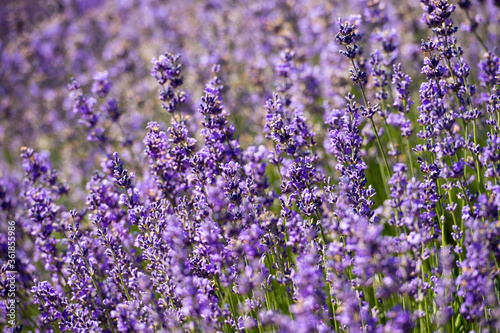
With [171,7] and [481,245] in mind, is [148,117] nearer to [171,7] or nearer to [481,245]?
[171,7]

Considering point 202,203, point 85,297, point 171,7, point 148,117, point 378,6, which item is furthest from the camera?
point 171,7

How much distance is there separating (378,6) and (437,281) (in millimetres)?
3204

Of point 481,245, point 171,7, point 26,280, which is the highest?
point 171,7

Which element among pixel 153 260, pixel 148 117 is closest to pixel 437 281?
pixel 153 260

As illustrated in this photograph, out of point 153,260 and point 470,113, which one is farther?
point 470,113

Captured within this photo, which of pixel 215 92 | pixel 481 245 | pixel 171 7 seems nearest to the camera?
pixel 481 245

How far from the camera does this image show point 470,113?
298cm

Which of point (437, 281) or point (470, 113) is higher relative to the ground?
point (470, 113)

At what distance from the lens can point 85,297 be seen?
3.15m

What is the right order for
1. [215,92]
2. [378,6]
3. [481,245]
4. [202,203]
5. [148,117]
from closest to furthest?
[481,245], [202,203], [215,92], [378,6], [148,117]

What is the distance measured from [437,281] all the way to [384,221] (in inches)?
54.3

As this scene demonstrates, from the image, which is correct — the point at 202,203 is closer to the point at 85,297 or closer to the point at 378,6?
the point at 85,297

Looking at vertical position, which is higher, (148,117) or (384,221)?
Result: (148,117)

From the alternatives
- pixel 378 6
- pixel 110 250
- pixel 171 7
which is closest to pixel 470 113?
pixel 378 6
